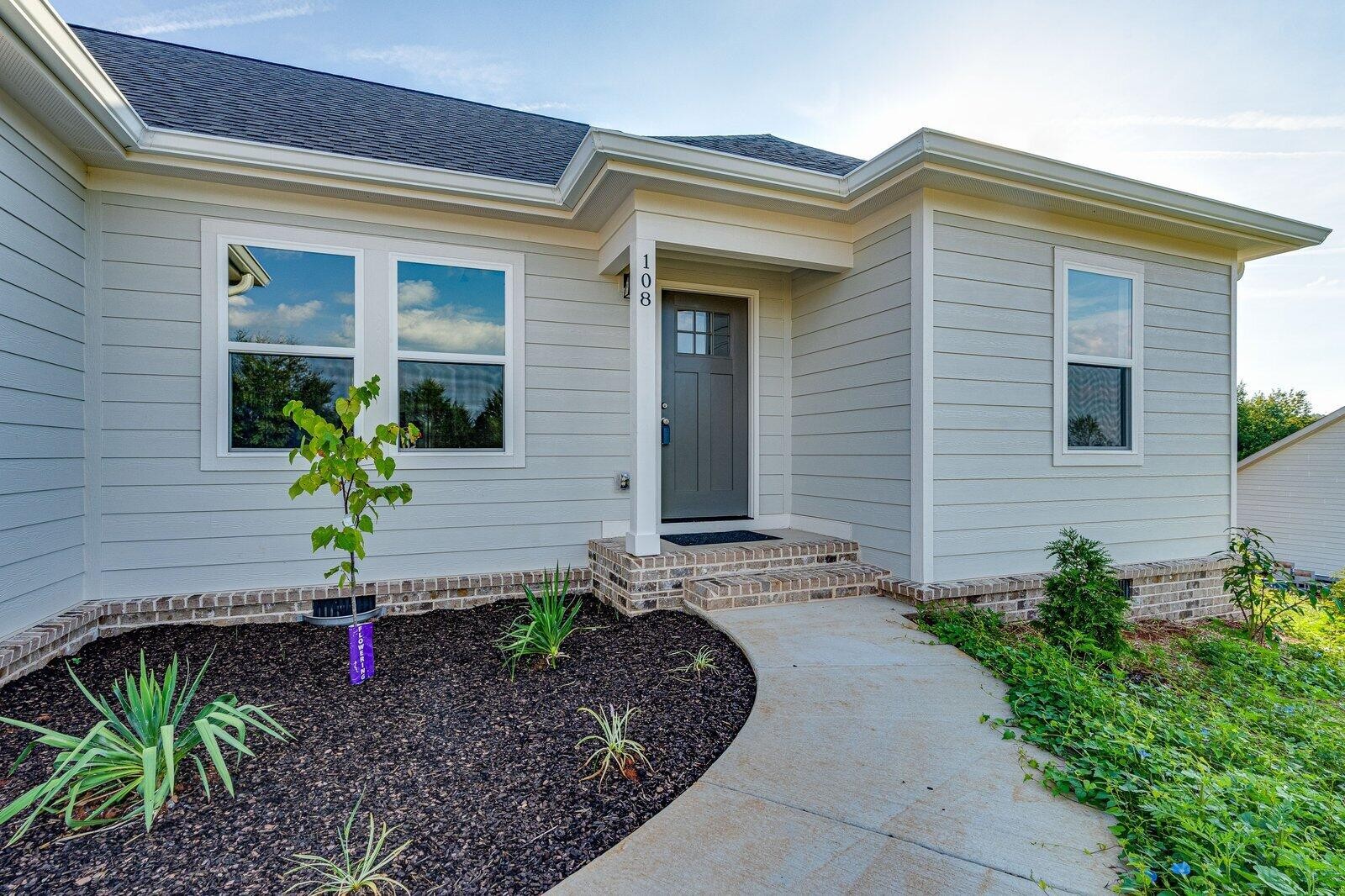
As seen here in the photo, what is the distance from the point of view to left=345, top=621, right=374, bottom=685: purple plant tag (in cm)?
290

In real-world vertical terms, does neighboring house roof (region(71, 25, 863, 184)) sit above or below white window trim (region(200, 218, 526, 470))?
above

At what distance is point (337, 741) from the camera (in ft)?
7.74

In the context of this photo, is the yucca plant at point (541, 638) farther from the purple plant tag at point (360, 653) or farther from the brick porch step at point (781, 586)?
the brick porch step at point (781, 586)

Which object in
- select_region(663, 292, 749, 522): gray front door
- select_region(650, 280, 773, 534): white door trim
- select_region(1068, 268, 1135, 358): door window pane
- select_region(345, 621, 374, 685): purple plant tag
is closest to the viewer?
select_region(345, 621, 374, 685): purple plant tag

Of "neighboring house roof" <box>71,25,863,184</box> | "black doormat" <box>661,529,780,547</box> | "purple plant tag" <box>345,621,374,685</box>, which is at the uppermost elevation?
"neighboring house roof" <box>71,25,863,184</box>

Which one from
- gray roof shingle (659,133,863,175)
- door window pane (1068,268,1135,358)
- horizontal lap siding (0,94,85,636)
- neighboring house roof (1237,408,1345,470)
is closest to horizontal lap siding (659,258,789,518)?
gray roof shingle (659,133,863,175)

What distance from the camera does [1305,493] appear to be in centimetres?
1241

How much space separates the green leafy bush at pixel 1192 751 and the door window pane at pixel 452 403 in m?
3.30

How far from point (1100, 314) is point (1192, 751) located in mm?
3711

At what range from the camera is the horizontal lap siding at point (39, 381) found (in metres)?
2.96

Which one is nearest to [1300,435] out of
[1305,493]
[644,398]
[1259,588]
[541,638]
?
[1305,493]

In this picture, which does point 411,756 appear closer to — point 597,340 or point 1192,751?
point 1192,751

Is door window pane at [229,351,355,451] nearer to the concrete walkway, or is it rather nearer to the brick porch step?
the brick porch step

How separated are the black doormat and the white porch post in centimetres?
52
